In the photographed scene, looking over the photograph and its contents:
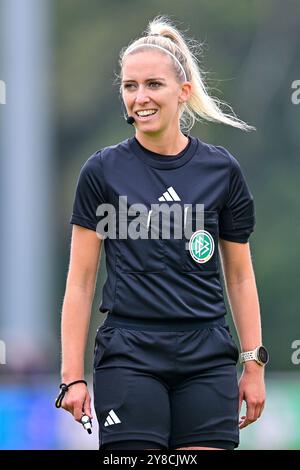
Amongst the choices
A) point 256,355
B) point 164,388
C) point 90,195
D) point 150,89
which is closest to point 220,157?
point 150,89

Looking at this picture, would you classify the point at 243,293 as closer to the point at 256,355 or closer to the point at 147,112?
the point at 256,355

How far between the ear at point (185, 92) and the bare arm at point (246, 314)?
0.40 m

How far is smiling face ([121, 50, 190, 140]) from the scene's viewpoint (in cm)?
341

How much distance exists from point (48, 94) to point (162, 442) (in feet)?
34.4

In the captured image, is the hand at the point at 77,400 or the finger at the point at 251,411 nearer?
the hand at the point at 77,400

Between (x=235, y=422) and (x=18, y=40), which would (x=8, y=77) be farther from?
(x=235, y=422)

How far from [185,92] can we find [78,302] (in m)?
0.65

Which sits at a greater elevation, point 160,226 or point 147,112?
point 147,112

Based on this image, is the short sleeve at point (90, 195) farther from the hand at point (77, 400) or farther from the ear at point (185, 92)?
the hand at point (77, 400)

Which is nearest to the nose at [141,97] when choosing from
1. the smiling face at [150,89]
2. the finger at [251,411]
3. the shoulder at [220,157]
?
the smiling face at [150,89]

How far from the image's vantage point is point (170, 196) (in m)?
3.37

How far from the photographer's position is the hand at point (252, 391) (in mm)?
3500

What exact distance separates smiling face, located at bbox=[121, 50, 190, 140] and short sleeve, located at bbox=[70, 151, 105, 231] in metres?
0.17
